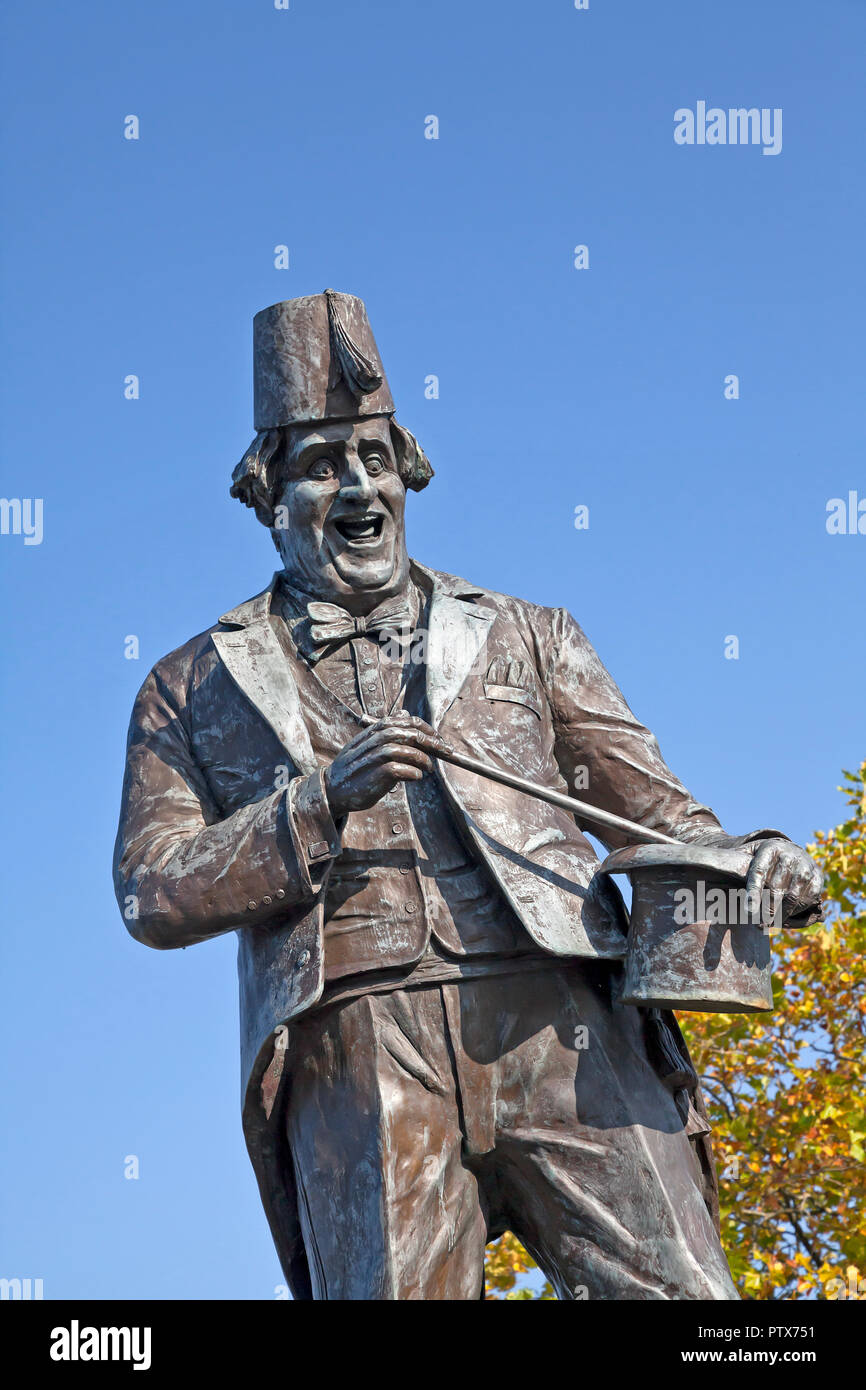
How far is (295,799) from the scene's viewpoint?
Answer: 5719mm

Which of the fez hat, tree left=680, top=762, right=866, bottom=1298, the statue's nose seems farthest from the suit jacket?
tree left=680, top=762, right=866, bottom=1298

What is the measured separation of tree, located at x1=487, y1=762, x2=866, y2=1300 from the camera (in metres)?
13.7

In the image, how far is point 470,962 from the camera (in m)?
5.80

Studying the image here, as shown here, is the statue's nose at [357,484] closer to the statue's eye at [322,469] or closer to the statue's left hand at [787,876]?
the statue's eye at [322,469]

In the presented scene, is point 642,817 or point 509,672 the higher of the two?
point 509,672

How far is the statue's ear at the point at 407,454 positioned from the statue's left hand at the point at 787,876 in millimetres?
1652

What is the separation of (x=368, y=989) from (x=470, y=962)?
0.98ft

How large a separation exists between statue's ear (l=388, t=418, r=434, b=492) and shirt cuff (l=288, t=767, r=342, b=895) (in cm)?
121

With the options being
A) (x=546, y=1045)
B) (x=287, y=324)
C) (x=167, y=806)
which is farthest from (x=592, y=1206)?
(x=287, y=324)

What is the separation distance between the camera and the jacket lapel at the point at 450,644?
6105mm

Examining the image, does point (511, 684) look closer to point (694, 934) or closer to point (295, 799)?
point (295, 799)

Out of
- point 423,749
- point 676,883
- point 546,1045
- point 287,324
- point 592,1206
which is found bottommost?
point 592,1206

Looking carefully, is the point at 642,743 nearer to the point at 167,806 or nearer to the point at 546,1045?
the point at 546,1045

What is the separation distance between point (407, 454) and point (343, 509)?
0.35 metres
